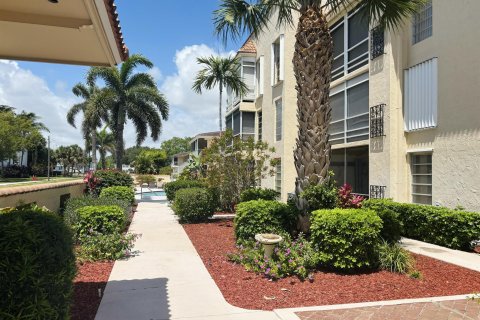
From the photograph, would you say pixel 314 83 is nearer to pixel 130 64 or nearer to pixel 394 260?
pixel 394 260

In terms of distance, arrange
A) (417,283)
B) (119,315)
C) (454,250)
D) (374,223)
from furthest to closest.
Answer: (454,250), (374,223), (417,283), (119,315)

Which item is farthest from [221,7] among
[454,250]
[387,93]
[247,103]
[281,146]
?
[247,103]

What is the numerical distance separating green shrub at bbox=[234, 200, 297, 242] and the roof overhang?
181 inches

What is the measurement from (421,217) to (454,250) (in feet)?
4.30

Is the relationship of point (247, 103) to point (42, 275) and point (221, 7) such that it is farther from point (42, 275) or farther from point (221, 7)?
point (42, 275)

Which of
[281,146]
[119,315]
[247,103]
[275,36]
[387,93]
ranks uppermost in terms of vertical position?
[275,36]

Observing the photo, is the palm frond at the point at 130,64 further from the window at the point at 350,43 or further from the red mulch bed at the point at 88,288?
the red mulch bed at the point at 88,288

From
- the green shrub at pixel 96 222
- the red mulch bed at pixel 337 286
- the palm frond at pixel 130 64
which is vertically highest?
the palm frond at pixel 130 64

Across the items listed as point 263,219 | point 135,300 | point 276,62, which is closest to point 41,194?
point 263,219

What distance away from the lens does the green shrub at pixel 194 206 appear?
47.4 feet

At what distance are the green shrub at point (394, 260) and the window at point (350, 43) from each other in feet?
29.3

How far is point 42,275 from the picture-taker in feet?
10.4

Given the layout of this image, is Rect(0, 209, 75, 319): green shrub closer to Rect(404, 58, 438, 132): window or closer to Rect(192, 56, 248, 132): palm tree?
Rect(404, 58, 438, 132): window

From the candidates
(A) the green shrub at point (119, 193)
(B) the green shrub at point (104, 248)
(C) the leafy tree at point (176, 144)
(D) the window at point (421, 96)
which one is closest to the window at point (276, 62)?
(D) the window at point (421, 96)
